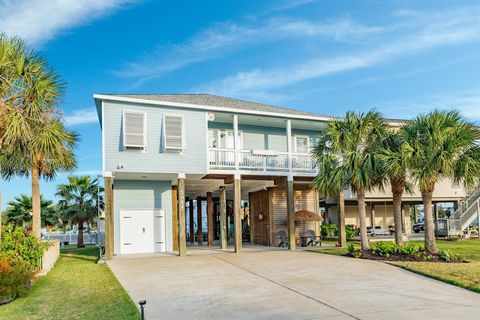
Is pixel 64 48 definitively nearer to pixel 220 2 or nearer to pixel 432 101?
pixel 220 2

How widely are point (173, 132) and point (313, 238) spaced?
9605 millimetres

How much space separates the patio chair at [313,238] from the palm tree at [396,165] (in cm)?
588

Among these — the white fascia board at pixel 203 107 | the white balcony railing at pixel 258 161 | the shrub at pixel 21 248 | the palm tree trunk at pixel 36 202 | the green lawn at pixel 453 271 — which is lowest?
the green lawn at pixel 453 271

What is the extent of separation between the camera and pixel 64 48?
76.9 feet

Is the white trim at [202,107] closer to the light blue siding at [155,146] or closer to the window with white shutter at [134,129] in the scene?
the light blue siding at [155,146]

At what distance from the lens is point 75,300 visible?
31.1ft

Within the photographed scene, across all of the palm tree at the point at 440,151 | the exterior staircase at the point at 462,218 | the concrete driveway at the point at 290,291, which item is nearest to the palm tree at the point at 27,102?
the concrete driveway at the point at 290,291

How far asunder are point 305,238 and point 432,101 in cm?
912

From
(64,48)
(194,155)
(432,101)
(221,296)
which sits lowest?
(221,296)

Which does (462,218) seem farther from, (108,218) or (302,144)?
(108,218)

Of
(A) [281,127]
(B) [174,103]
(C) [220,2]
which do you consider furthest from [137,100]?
(A) [281,127]

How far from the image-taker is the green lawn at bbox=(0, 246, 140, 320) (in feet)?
26.8

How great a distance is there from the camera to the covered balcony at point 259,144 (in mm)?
19359

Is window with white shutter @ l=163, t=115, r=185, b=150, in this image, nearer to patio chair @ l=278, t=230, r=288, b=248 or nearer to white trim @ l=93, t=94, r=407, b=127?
white trim @ l=93, t=94, r=407, b=127
